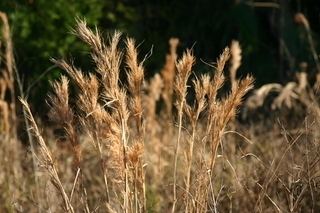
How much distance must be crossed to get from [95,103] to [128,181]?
0.82 feet

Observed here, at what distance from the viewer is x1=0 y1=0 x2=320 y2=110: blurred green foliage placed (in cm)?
595

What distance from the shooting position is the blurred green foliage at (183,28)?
5.95 m

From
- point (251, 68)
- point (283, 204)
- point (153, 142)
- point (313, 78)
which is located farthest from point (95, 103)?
point (251, 68)

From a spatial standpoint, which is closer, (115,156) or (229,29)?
(115,156)

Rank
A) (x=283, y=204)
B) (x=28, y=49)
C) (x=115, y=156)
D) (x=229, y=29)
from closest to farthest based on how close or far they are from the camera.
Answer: (x=115, y=156), (x=283, y=204), (x=28, y=49), (x=229, y=29)

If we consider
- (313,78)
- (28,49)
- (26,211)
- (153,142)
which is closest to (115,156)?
(26,211)

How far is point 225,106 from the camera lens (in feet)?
6.69

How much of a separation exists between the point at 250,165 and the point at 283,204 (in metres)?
0.32

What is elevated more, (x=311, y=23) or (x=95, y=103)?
(x=311, y=23)

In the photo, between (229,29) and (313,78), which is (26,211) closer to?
(313,78)

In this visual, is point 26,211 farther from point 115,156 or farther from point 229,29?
point 229,29

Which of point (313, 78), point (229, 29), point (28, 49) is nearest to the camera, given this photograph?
point (28, 49)

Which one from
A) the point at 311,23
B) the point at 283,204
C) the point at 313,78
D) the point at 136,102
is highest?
the point at 311,23

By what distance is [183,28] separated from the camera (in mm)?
8172
